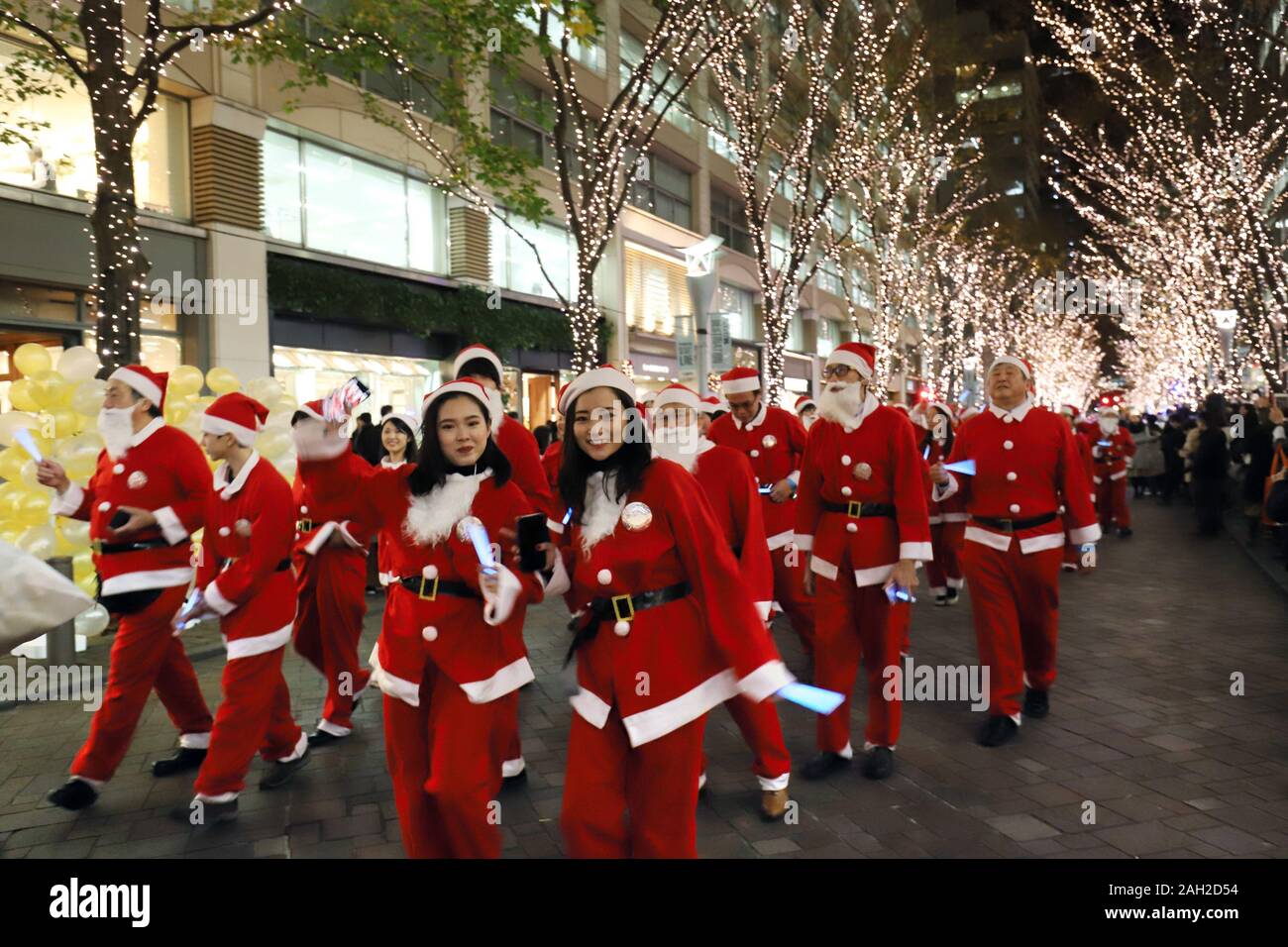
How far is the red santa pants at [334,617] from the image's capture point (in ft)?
19.6

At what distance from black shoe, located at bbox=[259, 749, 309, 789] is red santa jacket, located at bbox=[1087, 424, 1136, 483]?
1380cm

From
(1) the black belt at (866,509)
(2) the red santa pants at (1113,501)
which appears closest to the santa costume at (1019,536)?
(1) the black belt at (866,509)

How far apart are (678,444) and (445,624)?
5.06ft

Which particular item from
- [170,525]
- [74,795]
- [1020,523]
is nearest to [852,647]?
[1020,523]

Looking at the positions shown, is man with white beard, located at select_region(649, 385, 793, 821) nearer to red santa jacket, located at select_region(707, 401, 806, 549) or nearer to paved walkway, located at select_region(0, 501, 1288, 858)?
paved walkway, located at select_region(0, 501, 1288, 858)

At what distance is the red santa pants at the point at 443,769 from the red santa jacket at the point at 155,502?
2263 mm

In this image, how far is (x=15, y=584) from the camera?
2033 millimetres

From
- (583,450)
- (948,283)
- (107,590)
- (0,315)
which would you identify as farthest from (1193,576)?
(948,283)

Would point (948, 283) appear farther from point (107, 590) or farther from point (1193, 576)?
point (107, 590)

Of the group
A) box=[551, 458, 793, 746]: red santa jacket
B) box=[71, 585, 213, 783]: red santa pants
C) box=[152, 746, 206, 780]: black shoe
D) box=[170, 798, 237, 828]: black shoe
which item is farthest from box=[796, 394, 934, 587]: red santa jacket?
box=[152, 746, 206, 780]: black shoe

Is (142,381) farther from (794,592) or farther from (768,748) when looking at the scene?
(794,592)

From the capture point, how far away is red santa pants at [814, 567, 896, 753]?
517 centimetres

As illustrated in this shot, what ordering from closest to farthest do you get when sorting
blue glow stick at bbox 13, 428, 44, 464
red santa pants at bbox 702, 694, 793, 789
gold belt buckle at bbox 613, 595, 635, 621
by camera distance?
gold belt buckle at bbox 613, 595, 635, 621 → red santa pants at bbox 702, 694, 793, 789 → blue glow stick at bbox 13, 428, 44, 464

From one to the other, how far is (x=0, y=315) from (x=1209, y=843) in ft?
48.6
